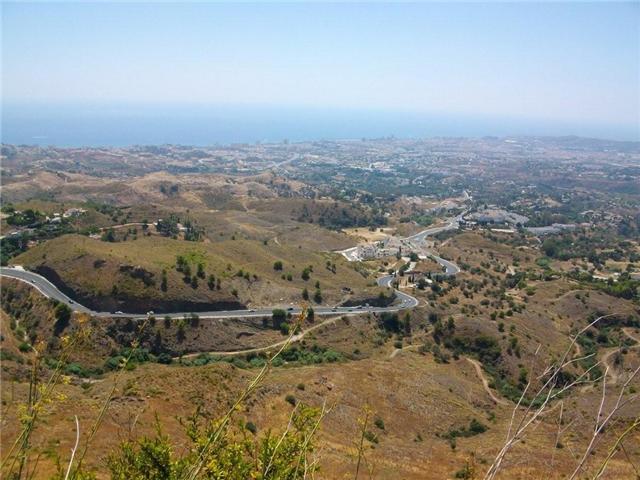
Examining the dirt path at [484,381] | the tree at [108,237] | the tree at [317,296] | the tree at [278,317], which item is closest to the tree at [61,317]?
the tree at [278,317]

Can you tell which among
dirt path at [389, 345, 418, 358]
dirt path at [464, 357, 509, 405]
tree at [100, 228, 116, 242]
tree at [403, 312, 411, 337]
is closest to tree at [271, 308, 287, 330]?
dirt path at [389, 345, 418, 358]

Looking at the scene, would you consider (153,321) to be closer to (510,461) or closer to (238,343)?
(238,343)

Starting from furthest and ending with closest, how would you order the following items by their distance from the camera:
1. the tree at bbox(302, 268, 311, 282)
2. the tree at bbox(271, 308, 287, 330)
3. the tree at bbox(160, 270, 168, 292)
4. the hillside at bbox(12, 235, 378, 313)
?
the tree at bbox(302, 268, 311, 282)
the tree at bbox(271, 308, 287, 330)
the tree at bbox(160, 270, 168, 292)
the hillside at bbox(12, 235, 378, 313)

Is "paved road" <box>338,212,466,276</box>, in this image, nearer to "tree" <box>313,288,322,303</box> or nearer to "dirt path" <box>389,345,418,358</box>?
"tree" <box>313,288,322,303</box>

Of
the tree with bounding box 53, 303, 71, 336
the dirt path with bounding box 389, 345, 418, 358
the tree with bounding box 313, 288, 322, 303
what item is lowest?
the dirt path with bounding box 389, 345, 418, 358

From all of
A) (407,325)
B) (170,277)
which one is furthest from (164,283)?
(407,325)

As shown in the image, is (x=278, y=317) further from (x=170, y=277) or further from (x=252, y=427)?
(x=252, y=427)

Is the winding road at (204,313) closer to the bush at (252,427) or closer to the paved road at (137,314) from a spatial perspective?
the paved road at (137,314)

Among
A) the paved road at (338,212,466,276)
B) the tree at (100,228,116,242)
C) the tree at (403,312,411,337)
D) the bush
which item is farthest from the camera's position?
the paved road at (338,212,466,276)

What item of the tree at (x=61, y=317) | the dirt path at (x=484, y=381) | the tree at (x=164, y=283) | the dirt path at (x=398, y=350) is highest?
the tree at (x=164, y=283)

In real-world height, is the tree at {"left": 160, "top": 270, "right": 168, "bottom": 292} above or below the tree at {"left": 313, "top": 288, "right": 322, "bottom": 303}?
above

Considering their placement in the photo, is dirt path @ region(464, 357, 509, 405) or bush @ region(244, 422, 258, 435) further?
dirt path @ region(464, 357, 509, 405)
